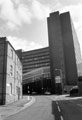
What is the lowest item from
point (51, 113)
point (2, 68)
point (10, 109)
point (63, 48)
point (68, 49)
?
point (10, 109)

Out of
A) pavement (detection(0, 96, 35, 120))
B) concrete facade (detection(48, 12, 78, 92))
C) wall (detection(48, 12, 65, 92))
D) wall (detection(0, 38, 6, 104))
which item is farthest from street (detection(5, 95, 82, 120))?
wall (detection(48, 12, 65, 92))

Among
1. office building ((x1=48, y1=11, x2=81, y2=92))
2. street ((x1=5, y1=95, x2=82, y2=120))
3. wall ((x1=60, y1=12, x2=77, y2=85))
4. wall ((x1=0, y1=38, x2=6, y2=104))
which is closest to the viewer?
street ((x1=5, y1=95, x2=82, y2=120))

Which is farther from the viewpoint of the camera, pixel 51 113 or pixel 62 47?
pixel 62 47

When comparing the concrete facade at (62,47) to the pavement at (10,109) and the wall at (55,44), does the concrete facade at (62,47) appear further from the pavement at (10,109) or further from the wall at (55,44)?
the pavement at (10,109)

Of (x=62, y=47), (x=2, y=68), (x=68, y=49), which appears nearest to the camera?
(x=2, y=68)

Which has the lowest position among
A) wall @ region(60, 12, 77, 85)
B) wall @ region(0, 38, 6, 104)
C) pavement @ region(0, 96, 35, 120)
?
pavement @ region(0, 96, 35, 120)

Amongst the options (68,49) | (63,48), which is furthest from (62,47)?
(68,49)

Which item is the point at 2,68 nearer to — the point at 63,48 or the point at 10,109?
the point at 10,109

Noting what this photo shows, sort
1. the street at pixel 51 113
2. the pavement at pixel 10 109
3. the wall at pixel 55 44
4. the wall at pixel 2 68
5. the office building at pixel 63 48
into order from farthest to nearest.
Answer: the wall at pixel 55 44, the office building at pixel 63 48, the wall at pixel 2 68, the pavement at pixel 10 109, the street at pixel 51 113

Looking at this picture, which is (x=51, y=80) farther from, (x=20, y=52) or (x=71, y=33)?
(x=20, y=52)

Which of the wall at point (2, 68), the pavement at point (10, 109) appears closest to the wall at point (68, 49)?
the wall at point (2, 68)

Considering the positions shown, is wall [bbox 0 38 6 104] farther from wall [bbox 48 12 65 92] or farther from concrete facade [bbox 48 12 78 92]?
wall [bbox 48 12 65 92]

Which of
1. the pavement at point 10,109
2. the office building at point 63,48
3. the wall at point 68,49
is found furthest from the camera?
the office building at point 63,48

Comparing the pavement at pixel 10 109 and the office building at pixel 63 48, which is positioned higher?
the office building at pixel 63 48
